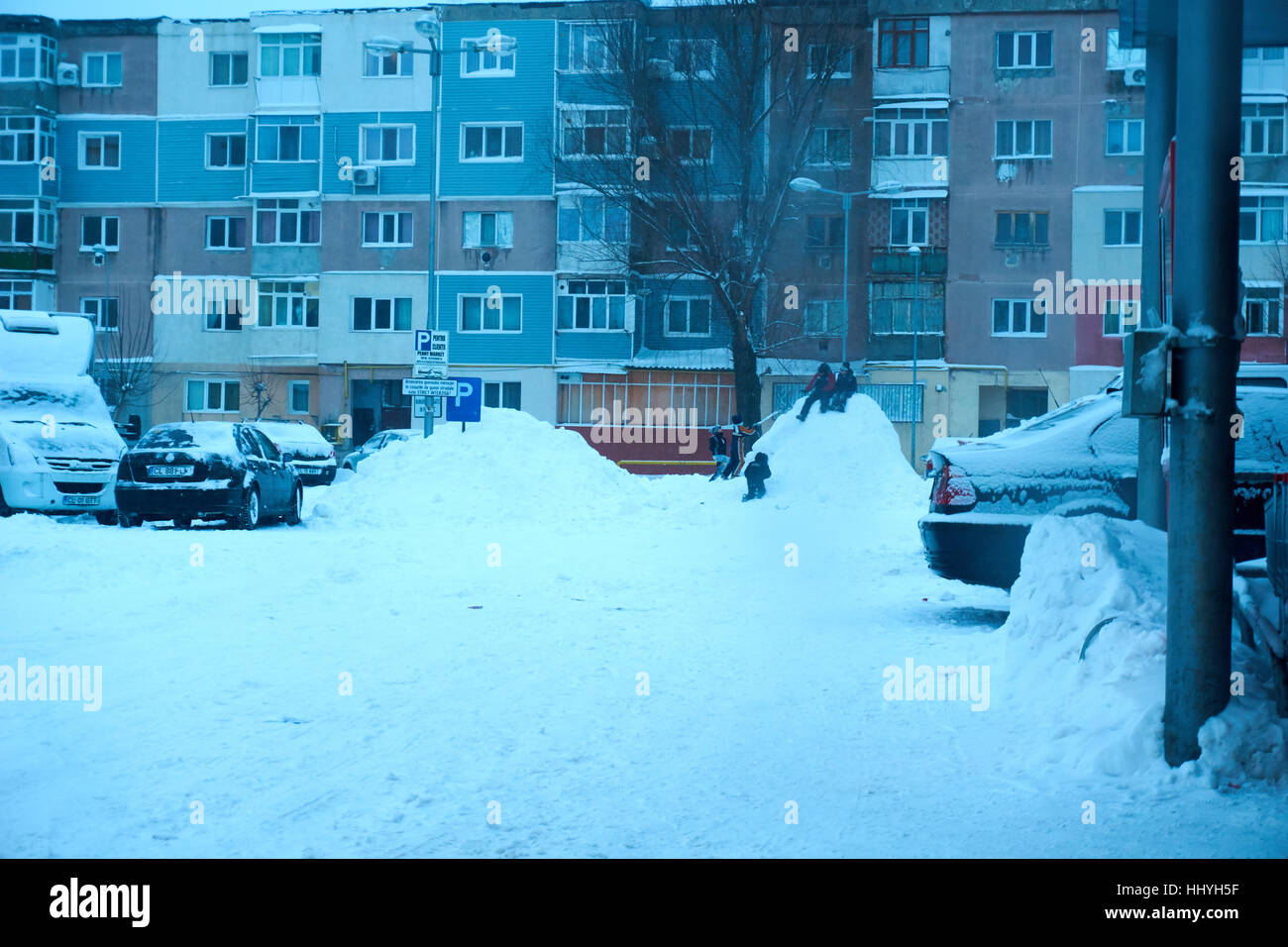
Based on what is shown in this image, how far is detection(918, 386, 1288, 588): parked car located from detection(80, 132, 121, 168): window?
48.2 metres

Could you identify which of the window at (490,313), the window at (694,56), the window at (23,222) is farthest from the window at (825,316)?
the window at (23,222)

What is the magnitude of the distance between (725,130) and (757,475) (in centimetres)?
1780

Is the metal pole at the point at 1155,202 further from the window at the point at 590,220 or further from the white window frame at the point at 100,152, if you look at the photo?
the white window frame at the point at 100,152

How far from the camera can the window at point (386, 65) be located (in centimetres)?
4916

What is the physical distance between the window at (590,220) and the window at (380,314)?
625cm

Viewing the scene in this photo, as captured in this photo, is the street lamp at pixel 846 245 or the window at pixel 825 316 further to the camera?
the window at pixel 825 316

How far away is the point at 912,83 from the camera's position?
46.6 metres

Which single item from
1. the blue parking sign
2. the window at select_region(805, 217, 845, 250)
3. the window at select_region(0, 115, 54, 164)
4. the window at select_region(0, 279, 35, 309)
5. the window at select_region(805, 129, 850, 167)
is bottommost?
the blue parking sign

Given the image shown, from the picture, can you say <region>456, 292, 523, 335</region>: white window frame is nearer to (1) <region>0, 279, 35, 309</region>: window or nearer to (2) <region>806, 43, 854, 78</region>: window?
(2) <region>806, 43, 854, 78</region>: window

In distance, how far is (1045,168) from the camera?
46.2 meters

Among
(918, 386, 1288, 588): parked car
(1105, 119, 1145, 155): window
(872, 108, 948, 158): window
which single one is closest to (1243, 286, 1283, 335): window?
(1105, 119, 1145, 155): window

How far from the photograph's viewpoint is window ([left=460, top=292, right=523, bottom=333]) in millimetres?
48719
